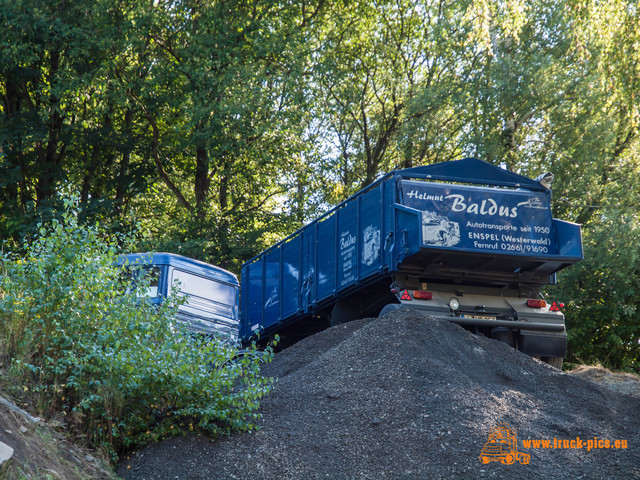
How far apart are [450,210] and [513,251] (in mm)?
1099

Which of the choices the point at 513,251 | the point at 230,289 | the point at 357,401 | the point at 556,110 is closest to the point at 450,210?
the point at 513,251

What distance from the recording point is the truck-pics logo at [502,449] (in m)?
6.48

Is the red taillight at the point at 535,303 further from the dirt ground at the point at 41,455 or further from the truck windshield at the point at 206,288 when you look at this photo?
the dirt ground at the point at 41,455

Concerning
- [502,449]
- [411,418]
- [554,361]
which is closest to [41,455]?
[411,418]

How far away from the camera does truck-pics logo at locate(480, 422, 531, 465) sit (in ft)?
21.2

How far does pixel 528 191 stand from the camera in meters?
11.0

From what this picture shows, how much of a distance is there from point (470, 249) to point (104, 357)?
5.69 m

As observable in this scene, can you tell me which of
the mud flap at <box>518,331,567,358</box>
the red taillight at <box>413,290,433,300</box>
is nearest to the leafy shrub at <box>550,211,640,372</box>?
the mud flap at <box>518,331,567,358</box>

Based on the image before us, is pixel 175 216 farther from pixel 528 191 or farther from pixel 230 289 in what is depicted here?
pixel 528 191

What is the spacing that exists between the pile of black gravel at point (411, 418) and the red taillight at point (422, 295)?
3.06 ft

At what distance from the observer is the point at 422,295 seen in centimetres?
1048

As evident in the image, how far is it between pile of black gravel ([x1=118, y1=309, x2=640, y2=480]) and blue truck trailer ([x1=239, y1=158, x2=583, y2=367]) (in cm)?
111

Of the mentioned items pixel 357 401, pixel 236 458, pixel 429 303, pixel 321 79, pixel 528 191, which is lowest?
pixel 236 458

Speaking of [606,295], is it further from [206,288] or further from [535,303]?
[206,288]
